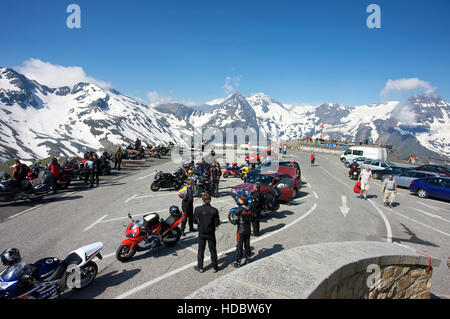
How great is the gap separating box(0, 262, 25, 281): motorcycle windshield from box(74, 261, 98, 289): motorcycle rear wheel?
1127 millimetres

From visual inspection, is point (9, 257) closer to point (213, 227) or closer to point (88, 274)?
point (88, 274)

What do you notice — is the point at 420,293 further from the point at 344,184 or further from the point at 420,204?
the point at 344,184

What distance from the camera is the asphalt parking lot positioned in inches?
225

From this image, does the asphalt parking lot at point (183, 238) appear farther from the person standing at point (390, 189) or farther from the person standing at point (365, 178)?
the person standing at point (365, 178)

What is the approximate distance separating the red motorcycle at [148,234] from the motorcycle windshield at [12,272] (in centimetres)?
215

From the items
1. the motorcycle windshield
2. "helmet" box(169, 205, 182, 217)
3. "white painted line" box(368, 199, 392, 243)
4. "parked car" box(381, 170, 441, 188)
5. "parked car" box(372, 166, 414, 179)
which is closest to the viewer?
the motorcycle windshield

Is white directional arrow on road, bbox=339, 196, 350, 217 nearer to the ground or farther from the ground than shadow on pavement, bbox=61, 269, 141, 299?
nearer to the ground

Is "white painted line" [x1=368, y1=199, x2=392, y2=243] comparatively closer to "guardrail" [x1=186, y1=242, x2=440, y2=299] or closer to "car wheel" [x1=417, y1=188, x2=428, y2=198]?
"guardrail" [x1=186, y1=242, x2=440, y2=299]

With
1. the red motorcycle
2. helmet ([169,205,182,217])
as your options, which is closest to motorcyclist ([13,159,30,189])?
the red motorcycle

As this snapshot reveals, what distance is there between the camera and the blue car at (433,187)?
15.2 meters

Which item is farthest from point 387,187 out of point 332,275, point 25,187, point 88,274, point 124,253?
point 25,187

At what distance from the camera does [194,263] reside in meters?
6.46

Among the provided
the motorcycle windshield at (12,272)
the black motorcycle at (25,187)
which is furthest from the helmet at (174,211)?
the black motorcycle at (25,187)

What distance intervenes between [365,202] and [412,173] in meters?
8.46
